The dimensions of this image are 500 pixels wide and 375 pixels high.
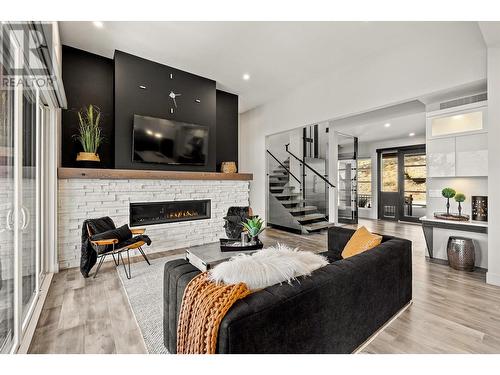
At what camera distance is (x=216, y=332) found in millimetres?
1053

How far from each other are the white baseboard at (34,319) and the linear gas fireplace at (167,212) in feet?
4.66

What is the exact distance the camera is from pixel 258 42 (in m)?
3.71

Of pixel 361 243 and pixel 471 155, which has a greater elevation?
pixel 471 155

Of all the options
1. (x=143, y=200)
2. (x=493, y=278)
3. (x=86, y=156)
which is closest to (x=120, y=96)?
(x=86, y=156)

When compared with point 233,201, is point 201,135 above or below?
above

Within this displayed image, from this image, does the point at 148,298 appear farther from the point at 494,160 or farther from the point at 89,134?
the point at 494,160

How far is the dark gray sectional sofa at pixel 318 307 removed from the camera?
1.08m

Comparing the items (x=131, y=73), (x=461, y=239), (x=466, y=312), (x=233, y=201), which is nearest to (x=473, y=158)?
(x=461, y=239)

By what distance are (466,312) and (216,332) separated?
2.48m

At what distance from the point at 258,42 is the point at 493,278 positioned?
4268 millimetres

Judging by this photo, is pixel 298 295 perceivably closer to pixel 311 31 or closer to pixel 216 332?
pixel 216 332

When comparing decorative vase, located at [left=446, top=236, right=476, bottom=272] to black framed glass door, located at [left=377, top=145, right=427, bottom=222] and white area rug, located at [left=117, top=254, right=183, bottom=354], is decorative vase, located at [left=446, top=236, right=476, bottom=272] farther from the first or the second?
black framed glass door, located at [left=377, top=145, right=427, bottom=222]

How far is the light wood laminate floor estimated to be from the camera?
1.79 metres

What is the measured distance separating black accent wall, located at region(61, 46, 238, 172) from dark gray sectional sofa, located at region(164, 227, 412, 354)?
325cm
